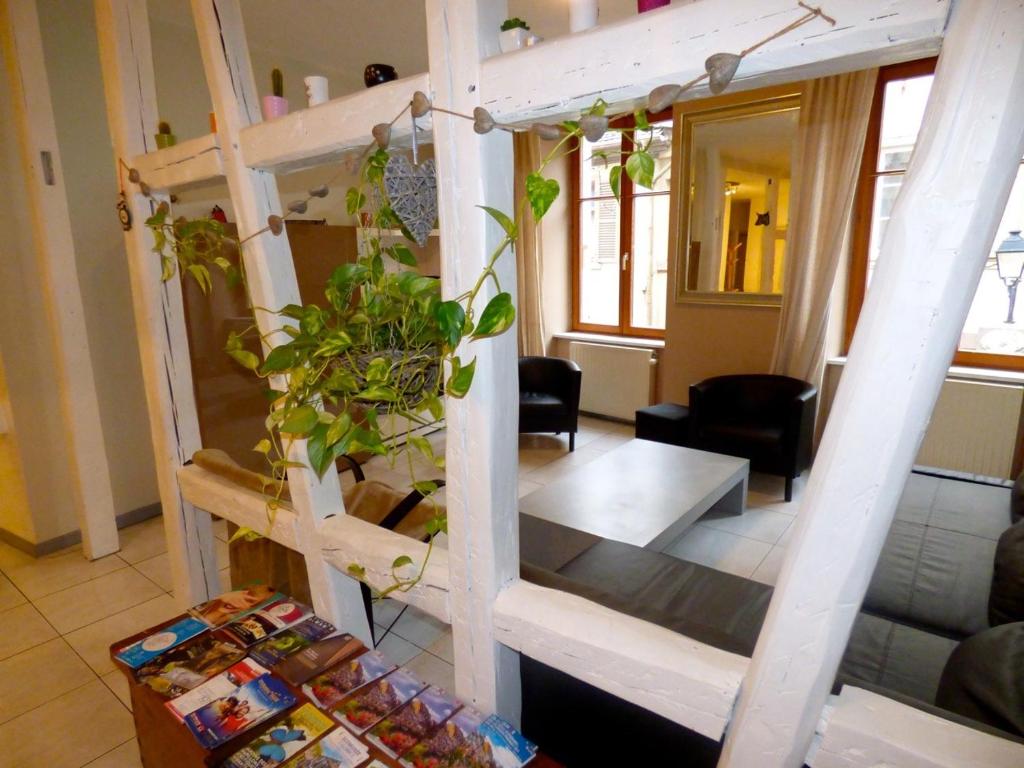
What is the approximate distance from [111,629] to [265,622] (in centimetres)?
159

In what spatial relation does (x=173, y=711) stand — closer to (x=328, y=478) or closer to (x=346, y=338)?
(x=328, y=478)

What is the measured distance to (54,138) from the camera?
2.69 metres

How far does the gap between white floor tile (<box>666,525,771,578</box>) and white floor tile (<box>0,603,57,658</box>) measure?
2812mm

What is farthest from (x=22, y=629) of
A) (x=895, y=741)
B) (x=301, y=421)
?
(x=895, y=741)

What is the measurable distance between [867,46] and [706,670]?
0.79m

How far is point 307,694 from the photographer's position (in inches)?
43.7

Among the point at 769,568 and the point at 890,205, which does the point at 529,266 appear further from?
the point at 769,568

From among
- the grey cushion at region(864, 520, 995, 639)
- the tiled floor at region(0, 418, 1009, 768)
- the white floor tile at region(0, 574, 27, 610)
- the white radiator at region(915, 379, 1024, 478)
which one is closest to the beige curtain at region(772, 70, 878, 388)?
the white radiator at region(915, 379, 1024, 478)

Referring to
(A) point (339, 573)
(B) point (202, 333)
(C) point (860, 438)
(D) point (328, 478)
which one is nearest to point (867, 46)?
(C) point (860, 438)

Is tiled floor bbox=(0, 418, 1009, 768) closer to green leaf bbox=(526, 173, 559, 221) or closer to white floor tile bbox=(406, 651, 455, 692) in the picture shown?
white floor tile bbox=(406, 651, 455, 692)

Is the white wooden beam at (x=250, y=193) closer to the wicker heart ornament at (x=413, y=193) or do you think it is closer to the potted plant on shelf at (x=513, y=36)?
the wicker heart ornament at (x=413, y=193)

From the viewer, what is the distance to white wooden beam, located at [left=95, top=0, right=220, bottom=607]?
5.51ft

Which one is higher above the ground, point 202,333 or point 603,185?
point 603,185

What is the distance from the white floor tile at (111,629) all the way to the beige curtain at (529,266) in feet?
12.0
